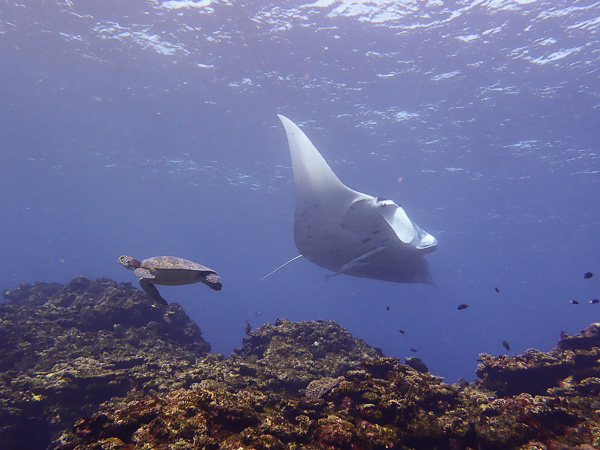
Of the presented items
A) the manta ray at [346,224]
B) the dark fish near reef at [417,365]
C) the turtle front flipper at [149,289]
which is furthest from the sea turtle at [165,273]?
the dark fish near reef at [417,365]

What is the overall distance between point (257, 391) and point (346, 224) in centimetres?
504

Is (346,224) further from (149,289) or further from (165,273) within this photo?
(149,289)

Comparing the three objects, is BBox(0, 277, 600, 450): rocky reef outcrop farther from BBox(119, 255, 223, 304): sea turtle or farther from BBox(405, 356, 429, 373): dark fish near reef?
BBox(119, 255, 223, 304): sea turtle

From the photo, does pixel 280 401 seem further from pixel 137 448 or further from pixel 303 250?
pixel 303 250

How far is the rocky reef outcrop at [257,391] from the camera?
3141mm

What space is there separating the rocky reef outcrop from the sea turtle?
1.47 metres

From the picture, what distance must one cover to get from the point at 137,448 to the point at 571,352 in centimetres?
764

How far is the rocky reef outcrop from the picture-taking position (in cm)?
314

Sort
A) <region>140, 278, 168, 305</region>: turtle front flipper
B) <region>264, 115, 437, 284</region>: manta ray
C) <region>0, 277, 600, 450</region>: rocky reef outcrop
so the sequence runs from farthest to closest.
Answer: <region>264, 115, 437, 284</region>: manta ray, <region>140, 278, 168, 305</region>: turtle front flipper, <region>0, 277, 600, 450</region>: rocky reef outcrop

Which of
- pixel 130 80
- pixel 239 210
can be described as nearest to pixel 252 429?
pixel 130 80

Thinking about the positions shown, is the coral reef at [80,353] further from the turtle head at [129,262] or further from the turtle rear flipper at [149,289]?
the turtle head at [129,262]

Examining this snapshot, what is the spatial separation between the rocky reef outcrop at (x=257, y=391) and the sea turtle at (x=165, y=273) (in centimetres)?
147

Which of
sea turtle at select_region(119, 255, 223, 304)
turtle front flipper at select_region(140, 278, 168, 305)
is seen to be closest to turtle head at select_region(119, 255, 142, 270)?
sea turtle at select_region(119, 255, 223, 304)

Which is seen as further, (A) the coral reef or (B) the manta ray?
(B) the manta ray
